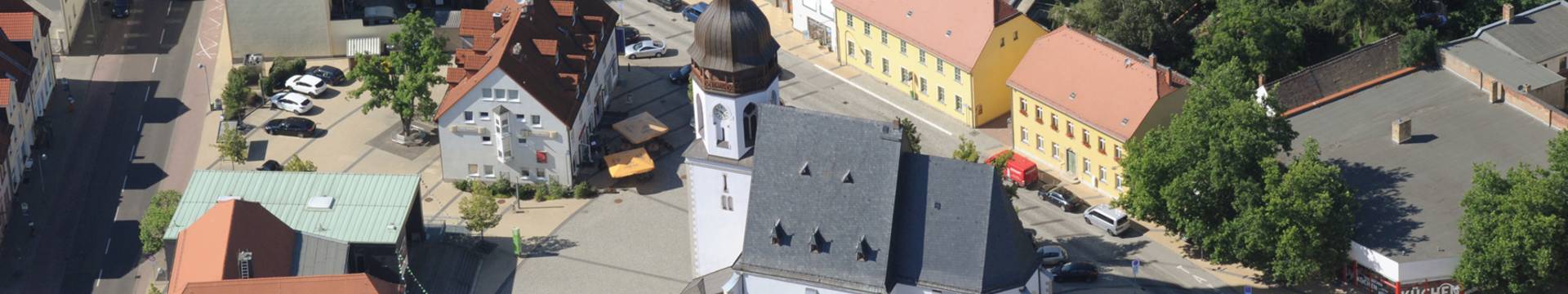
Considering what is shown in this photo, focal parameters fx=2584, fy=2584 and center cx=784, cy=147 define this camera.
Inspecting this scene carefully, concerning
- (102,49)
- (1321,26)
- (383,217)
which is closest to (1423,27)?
(1321,26)

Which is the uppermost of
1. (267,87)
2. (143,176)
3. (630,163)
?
(267,87)

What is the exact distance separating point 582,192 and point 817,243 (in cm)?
3027

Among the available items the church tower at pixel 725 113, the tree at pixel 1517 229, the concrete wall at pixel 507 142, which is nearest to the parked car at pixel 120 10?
the concrete wall at pixel 507 142

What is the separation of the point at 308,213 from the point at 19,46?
33796mm

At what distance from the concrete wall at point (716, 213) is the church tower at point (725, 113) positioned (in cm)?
4

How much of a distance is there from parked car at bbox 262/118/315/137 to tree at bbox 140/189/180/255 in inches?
734

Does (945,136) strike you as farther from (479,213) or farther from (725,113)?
(725,113)

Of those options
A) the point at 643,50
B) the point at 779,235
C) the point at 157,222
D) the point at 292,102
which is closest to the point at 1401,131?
the point at 779,235

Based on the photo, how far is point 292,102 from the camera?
545ft

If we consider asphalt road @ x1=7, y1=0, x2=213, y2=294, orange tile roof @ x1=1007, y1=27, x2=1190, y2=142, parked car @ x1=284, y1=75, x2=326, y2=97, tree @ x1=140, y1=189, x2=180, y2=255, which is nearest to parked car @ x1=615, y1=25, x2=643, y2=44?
parked car @ x1=284, y1=75, x2=326, y2=97

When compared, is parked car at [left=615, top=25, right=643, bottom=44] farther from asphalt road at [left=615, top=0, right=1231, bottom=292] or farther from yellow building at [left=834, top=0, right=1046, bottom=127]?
yellow building at [left=834, top=0, right=1046, bottom=127]

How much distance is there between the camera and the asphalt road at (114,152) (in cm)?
14562

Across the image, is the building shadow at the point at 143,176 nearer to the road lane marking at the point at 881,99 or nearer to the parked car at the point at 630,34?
the parked car at the point at 630,34

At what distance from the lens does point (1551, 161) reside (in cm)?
13162
